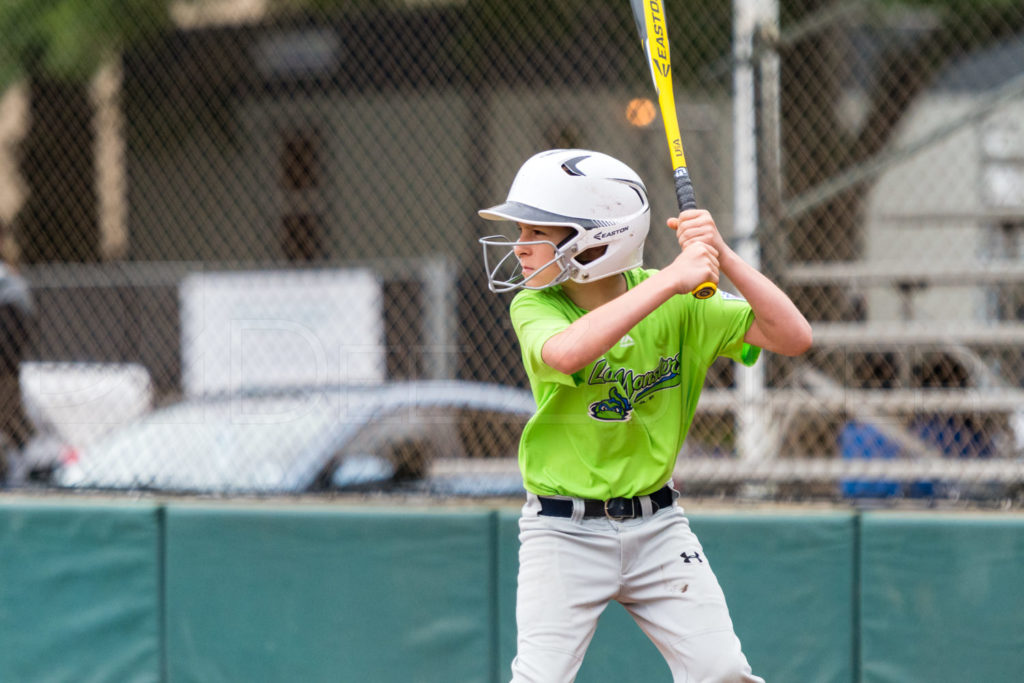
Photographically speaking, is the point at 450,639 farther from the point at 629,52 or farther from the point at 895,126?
the point at 895,126

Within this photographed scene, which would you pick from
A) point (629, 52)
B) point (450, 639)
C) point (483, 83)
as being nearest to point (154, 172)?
point (483, 83)

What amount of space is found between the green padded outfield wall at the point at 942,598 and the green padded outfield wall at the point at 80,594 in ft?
8.94

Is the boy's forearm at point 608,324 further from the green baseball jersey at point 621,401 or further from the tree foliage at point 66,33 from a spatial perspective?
the tree foliage at point 66,33

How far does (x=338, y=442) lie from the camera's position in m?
5.10

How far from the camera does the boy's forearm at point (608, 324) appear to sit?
245 cm

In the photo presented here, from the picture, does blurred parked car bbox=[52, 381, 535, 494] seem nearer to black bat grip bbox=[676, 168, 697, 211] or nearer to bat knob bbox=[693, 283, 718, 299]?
black bat grip bbox=[676, 168, 697, 211]

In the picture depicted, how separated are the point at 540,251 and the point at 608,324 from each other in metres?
0.38

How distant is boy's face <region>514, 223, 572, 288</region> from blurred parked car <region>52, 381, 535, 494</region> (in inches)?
88.9

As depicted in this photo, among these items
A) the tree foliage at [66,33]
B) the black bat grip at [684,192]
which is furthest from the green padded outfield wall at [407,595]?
the tree foliage at [66,33]

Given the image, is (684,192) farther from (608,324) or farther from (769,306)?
(608,324)

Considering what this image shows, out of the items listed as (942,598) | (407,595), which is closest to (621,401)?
(407,595)

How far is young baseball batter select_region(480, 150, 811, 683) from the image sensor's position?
2693mm

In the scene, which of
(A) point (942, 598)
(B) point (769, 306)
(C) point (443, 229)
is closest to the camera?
(B) point (769, 306)

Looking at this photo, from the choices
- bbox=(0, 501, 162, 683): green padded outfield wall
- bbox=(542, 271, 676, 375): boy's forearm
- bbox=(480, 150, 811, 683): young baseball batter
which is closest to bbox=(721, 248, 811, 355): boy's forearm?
bbox=(480, 150, 811, 683): young baseball batter
